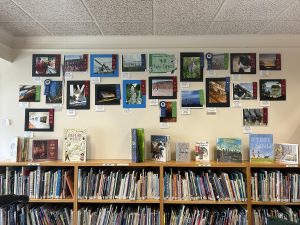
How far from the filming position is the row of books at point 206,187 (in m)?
2.43

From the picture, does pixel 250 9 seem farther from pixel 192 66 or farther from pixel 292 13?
pixel 192 66

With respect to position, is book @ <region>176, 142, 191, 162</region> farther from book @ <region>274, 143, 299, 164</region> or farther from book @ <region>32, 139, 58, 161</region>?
book @ <region>32, 139, 58, 161</region>

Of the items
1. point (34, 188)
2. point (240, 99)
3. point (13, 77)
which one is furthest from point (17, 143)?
point (240, 99)

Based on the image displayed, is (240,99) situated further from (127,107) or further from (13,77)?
(13,77)

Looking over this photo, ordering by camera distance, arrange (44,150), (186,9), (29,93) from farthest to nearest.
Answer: (29,93) → (44,150) → (186,9)

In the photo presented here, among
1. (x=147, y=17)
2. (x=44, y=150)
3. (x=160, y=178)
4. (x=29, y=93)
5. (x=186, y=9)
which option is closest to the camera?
(x=186, y=9)

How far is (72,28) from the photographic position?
2553 mm

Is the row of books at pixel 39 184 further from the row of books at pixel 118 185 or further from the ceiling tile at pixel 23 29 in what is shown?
the ceiling tile at pixel 23 29

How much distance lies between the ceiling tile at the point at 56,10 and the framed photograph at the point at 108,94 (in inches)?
30.0

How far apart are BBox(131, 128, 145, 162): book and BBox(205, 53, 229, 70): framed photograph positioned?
1.12m

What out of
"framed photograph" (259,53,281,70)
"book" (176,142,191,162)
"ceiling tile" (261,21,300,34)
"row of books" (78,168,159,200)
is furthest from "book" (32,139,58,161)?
"ceiling tile" (261,21,300,34)

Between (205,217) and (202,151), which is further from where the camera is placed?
(202,151)

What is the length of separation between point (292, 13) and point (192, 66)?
1.07 m

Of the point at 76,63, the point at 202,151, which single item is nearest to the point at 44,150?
the point at 76,63
